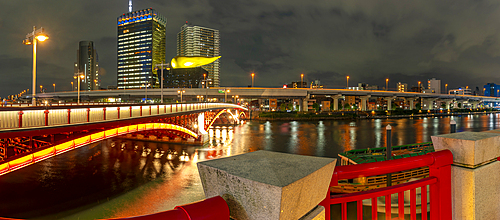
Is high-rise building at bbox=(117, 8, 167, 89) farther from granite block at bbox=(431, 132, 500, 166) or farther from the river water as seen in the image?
granite block at bbox=(431, 132, 500, 166)

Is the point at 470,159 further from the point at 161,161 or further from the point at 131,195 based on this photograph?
the point at 161,161

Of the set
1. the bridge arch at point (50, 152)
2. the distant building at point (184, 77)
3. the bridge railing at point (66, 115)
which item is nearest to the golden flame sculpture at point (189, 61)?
the distant building at point (184, 77)

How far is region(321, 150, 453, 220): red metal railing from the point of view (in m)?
2.26

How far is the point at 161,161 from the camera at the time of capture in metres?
28.1

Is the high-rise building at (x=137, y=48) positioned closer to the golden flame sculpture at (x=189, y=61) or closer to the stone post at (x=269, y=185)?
the golden flame sculpture at (x=189, y=61)

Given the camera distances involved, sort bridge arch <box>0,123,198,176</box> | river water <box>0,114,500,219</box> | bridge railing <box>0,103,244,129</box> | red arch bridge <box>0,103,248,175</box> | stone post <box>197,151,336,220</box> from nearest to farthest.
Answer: stone post <box>197,151,336,220</box> → bridge railing <box>0,103,244,129</box> → red arch bridge <box>0,103,248,175</box> → bridge arch <box>0,123,198,176</box> → river water <box>0,114,500,219</box>

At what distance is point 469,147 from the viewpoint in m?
3.12

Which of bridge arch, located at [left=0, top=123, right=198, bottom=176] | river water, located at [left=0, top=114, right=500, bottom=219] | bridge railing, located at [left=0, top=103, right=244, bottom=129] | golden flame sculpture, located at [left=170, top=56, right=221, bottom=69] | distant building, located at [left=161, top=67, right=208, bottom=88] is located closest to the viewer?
bridge railing, located at [left=0, top=103, right=244, bottom=129]

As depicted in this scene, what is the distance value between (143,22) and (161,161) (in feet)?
588

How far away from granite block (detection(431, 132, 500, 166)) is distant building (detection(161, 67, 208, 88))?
495ft

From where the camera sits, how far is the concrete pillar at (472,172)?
3166 millimetres

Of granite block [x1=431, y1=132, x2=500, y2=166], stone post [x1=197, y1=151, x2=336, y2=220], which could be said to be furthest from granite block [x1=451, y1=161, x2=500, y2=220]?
stone post [x1=197, y1=151, x2=336, y2=220]

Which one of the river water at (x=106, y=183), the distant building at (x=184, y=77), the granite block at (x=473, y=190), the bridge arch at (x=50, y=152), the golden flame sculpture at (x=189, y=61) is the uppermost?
the golden flame sculpture at (x=189, y=61)

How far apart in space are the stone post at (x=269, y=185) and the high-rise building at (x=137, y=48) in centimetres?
18357
